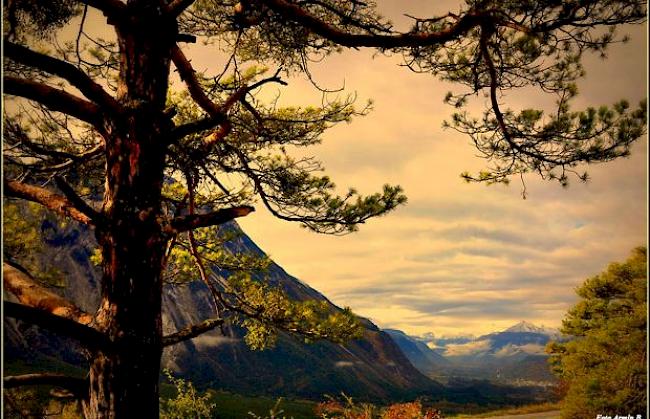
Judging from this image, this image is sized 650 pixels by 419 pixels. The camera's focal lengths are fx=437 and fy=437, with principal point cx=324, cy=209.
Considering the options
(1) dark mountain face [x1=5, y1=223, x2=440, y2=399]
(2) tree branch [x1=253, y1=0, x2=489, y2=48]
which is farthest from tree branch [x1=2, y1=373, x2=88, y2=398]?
(1) dark mountain face [x1=5, y1=223, x2=440, y2=399]

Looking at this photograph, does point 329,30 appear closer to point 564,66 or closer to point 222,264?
point 564,66

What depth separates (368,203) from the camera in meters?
5.67

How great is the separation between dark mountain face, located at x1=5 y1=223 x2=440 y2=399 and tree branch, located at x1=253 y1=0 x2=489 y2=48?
72.6 meters

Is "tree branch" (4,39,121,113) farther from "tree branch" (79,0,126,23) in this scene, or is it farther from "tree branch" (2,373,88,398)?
"tree branch" (2,373,88,398)

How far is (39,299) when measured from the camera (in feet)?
9.38

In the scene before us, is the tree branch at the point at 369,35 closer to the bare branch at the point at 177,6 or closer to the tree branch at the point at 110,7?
the bare branch at the point at 177,6

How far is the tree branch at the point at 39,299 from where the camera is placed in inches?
111

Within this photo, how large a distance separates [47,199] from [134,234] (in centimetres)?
73

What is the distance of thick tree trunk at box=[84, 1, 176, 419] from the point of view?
2615mm

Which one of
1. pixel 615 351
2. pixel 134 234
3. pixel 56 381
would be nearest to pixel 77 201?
pixel 134 234

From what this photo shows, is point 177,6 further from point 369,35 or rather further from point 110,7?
point 369,35

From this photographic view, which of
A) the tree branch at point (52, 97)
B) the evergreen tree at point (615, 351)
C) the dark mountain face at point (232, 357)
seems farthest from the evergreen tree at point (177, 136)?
the dark mountain face at point (232, 357)

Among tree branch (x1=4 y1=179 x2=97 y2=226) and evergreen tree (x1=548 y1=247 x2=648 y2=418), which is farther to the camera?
evergreen tree (x1=548 y1=247 x2=648 y2=418)

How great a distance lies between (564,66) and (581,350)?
10375 mm
